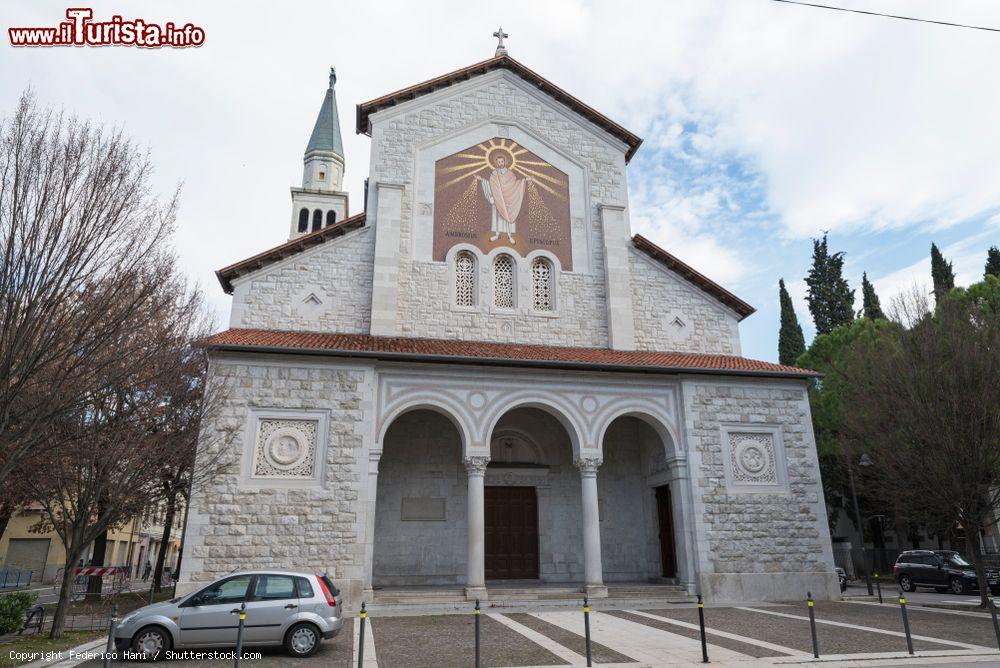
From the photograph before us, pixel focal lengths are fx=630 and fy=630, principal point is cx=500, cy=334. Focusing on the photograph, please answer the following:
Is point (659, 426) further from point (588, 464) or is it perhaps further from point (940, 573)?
point (940, 573)

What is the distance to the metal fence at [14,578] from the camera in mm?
27917

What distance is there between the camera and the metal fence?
27.9m

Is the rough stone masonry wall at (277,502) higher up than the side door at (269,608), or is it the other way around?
the rough stone masonry wall at (277,502)

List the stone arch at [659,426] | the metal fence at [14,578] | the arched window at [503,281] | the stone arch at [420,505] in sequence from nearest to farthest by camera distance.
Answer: the stone arch at [659,426], the stone arch at [420,505], the arched window at [503,281], the metal fence at [14,578]

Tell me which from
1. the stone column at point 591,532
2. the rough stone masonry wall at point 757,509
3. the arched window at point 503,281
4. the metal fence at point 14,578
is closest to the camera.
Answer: the stone column at point 591,532

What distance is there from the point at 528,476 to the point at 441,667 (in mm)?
10549

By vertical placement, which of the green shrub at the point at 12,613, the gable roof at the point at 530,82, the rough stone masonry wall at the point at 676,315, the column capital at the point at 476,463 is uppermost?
the gable roof at the point at 530,82

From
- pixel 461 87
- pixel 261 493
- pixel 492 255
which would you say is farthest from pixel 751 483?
pixel 461 87

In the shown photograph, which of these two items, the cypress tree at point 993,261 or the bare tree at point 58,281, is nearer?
the bare tree at point 58,281

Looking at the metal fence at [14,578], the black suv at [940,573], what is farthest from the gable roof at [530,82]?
the metal fence at [14,578]

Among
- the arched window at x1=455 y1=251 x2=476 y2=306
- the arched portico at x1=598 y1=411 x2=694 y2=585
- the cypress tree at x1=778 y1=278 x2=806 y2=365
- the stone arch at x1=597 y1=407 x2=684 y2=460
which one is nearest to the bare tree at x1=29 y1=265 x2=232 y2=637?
the arched window at x1=455 y1=251 x2=476 y2=306

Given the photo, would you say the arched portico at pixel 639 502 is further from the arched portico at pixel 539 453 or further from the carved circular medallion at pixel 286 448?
the carved circular medallion at pixel 286 448

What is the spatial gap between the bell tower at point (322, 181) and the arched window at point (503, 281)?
23029 mm

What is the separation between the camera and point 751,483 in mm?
17047
